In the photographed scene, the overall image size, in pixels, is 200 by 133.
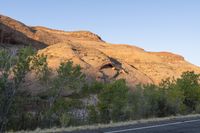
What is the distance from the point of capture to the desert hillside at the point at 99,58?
62.8 m

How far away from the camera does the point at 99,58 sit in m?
66.7

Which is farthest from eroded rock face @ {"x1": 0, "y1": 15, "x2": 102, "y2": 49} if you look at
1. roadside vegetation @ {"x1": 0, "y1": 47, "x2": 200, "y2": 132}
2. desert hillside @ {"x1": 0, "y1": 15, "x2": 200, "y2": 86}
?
roadside vegetation @ {"x1": 0, "y1": 47, "x2": 200, "y2": 132}

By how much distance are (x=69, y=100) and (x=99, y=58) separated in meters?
33.0

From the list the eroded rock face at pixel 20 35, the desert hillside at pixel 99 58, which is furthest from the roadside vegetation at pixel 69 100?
the eroded rock face at pixel 20 35

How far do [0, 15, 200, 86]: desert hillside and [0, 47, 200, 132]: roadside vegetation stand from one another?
19.3 meters

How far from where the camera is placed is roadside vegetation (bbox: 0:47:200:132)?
24.7m

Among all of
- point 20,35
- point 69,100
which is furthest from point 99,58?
point 69,100

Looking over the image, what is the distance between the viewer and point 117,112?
32375 mm

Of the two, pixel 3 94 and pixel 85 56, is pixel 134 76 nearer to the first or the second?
pixel 85 56

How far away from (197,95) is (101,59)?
25703 millimetres

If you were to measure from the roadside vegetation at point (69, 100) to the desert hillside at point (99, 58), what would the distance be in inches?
761

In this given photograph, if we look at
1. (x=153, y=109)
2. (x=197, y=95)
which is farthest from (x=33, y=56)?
(x=197, y=95)

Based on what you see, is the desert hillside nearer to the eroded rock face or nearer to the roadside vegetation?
the eroded rock face

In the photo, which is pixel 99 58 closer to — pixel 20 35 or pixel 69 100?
pixel 20 35
